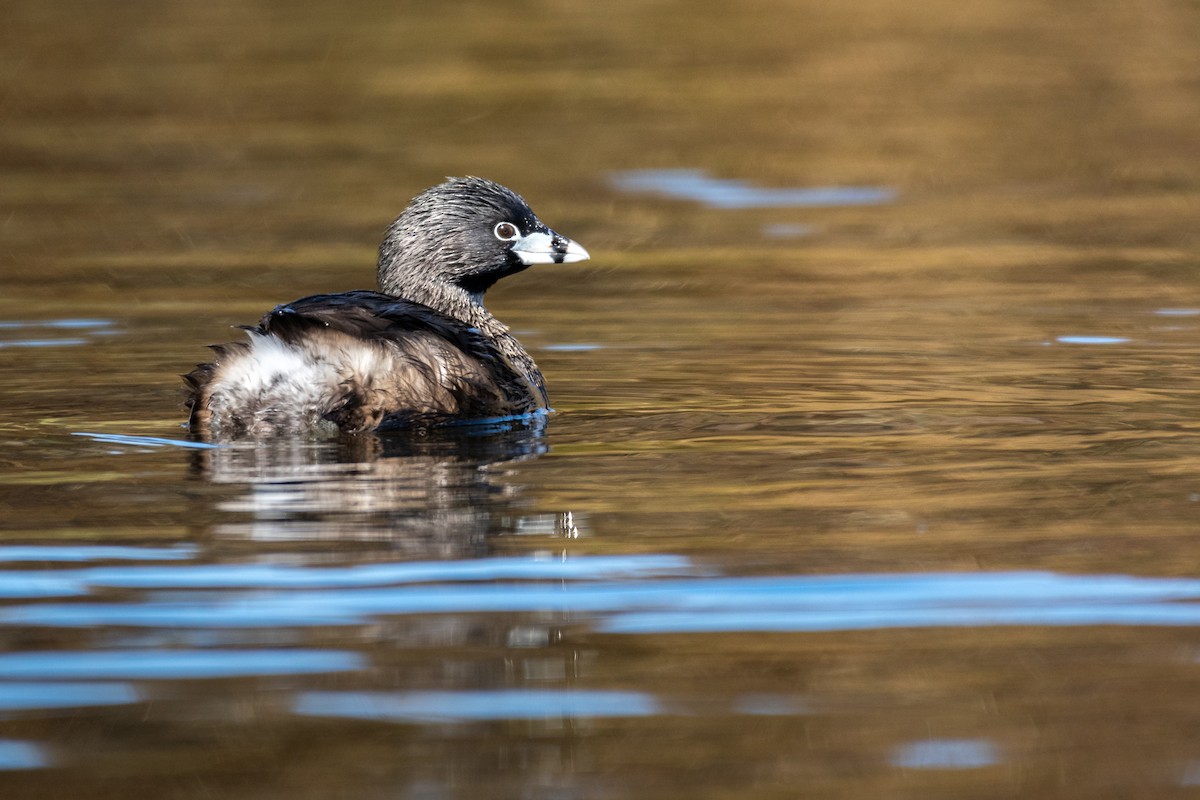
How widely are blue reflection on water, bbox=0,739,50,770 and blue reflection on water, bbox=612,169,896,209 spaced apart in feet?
33.3

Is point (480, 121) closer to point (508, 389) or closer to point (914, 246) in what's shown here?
point (914, 246)

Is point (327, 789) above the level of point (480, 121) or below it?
below

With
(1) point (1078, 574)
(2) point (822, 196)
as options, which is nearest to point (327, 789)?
(1) point (1078, 574)

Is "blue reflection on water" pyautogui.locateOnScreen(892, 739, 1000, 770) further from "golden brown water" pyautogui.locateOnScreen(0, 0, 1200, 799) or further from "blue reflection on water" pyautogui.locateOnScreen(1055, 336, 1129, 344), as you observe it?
"blue reflection on water" pyautogui.locateOnScreen(1055, 336, 1129, 344)

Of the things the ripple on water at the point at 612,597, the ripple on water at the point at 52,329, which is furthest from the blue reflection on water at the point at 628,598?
the ripple on water at the point at 52,329

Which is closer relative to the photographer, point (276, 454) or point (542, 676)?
point (542, 676)

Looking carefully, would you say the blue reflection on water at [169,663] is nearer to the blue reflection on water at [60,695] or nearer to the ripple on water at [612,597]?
the blue reflection on water at [60,695]

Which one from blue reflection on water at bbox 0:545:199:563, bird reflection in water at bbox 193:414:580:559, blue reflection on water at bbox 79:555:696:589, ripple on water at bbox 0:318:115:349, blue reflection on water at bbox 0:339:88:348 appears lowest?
blue reflection on water at bbox 79:555:696:589

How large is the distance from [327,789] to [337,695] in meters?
0.52

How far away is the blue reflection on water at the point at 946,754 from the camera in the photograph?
4090 mm

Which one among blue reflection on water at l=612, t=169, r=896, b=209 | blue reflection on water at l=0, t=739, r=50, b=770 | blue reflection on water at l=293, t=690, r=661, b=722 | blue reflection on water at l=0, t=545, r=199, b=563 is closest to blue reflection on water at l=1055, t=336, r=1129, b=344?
blue reflection on water at l=612, t=169, r=896, b=209

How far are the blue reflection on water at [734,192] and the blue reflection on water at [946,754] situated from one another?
32.7ft

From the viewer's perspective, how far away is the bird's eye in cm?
879

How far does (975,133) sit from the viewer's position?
16.5 m
